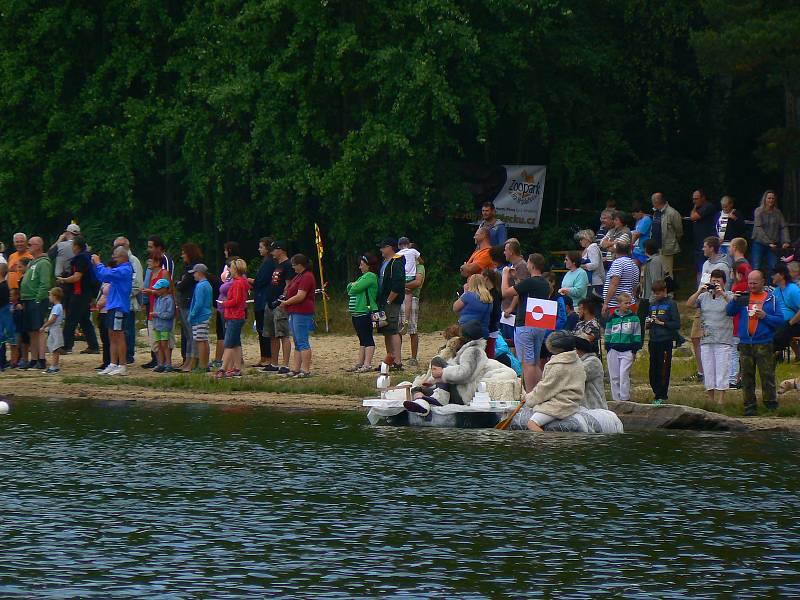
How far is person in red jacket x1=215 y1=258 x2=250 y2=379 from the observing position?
2294 centimetres

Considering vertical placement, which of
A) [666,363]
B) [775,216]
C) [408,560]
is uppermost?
[775,216]

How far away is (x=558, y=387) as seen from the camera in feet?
Answer: 59.3

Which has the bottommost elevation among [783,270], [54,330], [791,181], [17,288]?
[54,330]

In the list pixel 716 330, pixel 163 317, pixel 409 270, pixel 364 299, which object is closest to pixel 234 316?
pixel 163 317

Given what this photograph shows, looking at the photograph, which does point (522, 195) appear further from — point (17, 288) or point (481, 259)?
point (17, 288)

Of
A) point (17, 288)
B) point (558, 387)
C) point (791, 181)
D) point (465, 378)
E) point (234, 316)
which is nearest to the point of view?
point (558, 387)

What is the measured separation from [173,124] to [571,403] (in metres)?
17.5

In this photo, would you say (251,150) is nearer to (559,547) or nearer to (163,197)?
(163,197)

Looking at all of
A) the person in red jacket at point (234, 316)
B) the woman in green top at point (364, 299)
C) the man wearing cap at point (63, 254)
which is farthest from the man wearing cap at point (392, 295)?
the man wearing cap at point (63, 254)

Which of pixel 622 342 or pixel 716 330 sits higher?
pixel 716 330

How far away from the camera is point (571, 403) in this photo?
18156 millimetres

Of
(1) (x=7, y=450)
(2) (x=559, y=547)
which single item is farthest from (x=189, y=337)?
(2) (x=559, y=547)

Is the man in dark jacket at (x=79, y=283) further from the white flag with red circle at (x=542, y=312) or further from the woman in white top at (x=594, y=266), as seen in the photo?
the white flag with red circle at (x=542, y=312)

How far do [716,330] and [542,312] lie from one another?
7.17 ft
